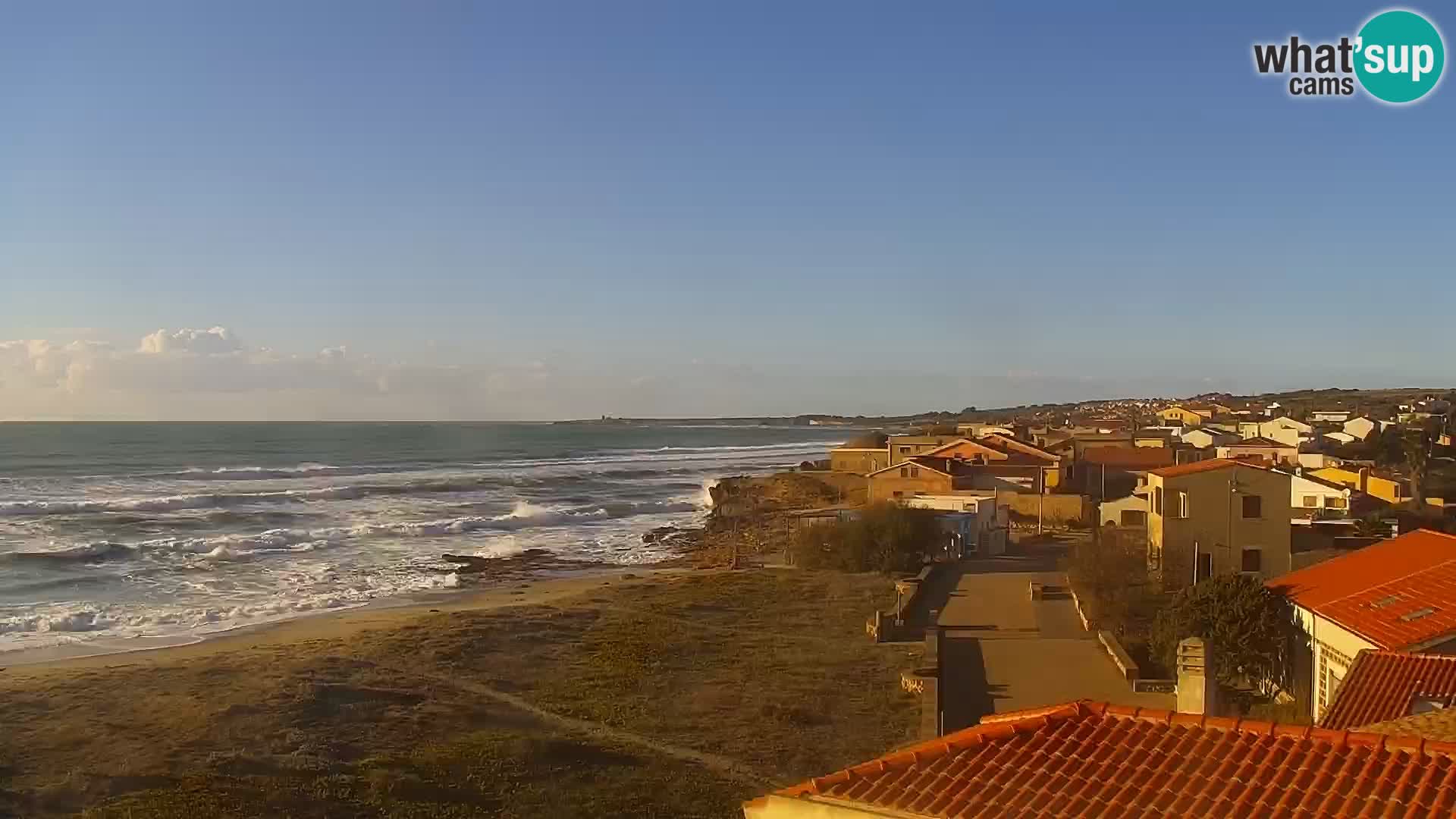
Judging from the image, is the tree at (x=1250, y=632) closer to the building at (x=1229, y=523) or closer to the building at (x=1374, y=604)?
the building at (x=1374, y=604)

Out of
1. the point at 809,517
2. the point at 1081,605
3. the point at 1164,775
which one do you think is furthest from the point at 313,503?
the point at 1164,775

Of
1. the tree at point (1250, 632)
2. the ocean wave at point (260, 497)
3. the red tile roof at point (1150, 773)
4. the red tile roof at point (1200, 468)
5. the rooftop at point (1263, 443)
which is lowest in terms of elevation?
the ocean wave at point (260, 497)

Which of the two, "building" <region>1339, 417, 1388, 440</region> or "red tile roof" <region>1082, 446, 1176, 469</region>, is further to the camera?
"building" <region>1339, 417, 1388, 440</region>

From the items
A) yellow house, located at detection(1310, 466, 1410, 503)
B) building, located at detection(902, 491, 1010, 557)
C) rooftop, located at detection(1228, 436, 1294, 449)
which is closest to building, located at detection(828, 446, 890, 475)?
rooftop, located at detection(1228, 436, 1294, 449)

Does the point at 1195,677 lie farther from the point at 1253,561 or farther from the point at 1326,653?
the point at 1253,561

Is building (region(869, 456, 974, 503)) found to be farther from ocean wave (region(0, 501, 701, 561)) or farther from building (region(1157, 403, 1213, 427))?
building (region(1157, 403, 1213, 427))

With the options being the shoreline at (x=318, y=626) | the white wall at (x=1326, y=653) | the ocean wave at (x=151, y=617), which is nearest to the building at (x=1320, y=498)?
the shoreline at (x=318, y=626)

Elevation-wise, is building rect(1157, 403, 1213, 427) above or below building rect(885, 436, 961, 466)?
above
